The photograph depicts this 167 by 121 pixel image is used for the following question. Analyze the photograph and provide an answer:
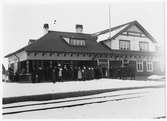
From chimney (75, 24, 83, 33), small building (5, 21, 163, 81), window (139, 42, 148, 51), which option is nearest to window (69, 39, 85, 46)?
small building (5, 21, 163, 81)

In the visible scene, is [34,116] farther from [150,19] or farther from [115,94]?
[150,19]

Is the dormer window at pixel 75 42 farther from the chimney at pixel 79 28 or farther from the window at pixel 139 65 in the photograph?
the window at pixel 139 65

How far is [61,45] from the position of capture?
226 inches

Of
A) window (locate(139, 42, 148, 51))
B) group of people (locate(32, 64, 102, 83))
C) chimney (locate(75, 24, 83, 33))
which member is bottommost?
group of people (locate(32, 64, 102, 83))

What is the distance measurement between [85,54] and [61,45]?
0.64m

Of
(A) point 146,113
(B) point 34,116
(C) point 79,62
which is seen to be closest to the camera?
(B) point 34,116

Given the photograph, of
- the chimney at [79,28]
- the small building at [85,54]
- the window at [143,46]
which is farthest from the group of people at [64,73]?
the window at [143,46]

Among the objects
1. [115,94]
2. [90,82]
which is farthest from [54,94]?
[115,94]

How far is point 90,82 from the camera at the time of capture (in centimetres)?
484

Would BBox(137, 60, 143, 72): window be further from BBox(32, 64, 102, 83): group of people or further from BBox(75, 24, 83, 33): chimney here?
BBox(75, 24, 83, 33): chimney

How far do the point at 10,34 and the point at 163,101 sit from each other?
2.92 meters

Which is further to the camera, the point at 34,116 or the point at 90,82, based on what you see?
the point at 90,82

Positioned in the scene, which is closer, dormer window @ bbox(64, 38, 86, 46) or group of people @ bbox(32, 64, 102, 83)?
group of people @ bbox(32, 64, 102, 83)

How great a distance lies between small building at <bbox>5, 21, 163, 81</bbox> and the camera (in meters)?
4.43
